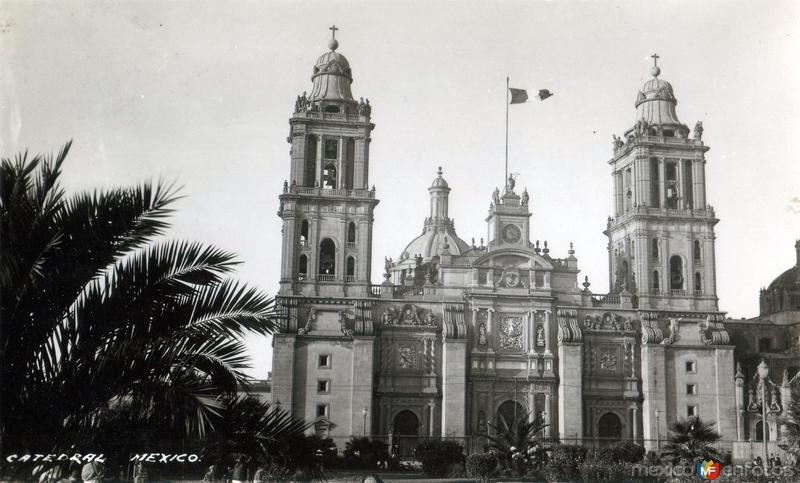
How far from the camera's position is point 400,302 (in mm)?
51438

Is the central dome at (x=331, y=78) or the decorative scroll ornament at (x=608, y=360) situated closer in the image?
the decorative scroll ornament at (x=608, y=360)

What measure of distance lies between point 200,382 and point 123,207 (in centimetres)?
236

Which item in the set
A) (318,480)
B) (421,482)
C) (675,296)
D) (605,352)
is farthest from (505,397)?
(318,480)

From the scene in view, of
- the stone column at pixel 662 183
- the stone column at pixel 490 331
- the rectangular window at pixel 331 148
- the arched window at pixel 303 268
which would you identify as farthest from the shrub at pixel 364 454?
the stone column at pixel 662 183

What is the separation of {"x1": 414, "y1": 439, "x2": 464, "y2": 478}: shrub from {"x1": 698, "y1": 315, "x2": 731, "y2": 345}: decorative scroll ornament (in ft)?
69.7

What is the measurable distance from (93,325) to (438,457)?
86.4ft

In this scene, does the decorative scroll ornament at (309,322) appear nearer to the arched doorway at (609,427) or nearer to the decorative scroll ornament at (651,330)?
the arched doorway at (609,427)

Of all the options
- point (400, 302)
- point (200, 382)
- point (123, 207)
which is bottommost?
point (200, 382)

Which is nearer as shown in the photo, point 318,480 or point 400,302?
point 318,480

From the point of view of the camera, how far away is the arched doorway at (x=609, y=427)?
51.6 meters

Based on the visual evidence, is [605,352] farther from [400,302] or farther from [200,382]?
[200,382]

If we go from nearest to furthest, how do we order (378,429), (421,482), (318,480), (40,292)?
(40,292)
(318,480)
(421,482)
(378,429)

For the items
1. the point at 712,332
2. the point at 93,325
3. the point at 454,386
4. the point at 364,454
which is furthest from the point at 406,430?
the point at 93,325

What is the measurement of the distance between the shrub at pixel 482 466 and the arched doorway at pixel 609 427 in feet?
71.6
